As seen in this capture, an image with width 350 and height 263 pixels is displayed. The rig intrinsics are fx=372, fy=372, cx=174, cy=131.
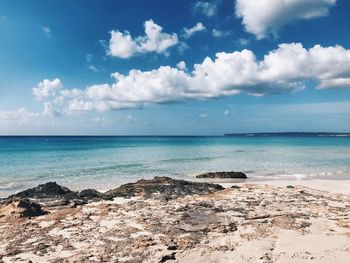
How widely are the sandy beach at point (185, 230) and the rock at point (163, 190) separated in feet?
3.03

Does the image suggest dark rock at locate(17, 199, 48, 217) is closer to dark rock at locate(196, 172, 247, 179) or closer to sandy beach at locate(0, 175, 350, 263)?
sandy beach at locate(0, 175, 350, 263)

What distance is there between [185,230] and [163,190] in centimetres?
760

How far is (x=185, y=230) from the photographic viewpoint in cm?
1073

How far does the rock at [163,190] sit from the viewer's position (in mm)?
17141

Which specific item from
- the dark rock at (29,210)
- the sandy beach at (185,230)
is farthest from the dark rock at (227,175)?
the dark rock at (29,210)

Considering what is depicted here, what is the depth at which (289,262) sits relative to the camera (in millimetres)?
8055

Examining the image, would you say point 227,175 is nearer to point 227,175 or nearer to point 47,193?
point 227,175

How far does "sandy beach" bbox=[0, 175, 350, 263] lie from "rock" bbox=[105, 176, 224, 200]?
92cm

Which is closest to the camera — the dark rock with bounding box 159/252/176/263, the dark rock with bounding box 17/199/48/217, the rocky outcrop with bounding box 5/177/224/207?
the dark rock with bounding box 159/252/176/263

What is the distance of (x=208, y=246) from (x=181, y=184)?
36.1ft

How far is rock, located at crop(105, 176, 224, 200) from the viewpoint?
1714 cm

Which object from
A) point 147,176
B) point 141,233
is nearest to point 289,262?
point 141,233

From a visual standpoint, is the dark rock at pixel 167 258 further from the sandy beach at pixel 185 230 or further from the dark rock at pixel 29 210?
the dark rock at pixel 29 210

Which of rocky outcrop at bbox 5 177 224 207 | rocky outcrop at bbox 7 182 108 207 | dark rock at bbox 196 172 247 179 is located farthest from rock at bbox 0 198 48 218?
dark rock at bbox 196 172 247 179
